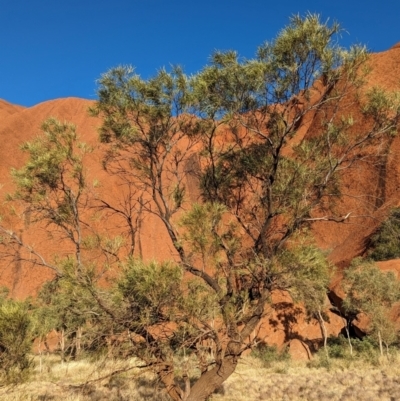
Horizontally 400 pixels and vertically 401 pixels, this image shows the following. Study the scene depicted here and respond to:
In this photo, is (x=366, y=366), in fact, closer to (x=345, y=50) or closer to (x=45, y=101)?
(x=345, y=50)

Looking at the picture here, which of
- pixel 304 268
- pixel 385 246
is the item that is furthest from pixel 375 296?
pixel 304 268

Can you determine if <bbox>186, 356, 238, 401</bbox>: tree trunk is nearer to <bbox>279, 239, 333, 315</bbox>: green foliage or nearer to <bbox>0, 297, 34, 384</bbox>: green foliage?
<bbox>279, 239, 333, 315</bbox>: green foliage

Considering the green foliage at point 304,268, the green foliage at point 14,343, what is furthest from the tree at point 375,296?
the green foliage at point 14,343

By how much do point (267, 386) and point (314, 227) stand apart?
2464cm

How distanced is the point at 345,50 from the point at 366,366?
1185 cm

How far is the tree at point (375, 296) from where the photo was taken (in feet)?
52.4

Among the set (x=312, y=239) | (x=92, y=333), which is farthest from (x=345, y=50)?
(x=92, y=333)

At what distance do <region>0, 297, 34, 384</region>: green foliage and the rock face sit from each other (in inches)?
169

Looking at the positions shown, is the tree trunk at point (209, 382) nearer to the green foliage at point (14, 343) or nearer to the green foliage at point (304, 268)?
the green foliage at point (304, 268)

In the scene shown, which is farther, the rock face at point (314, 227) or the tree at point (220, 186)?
the rock face at point (314, 227)

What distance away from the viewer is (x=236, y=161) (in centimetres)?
905

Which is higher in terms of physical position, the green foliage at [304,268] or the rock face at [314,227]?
the rock face at [314,227]

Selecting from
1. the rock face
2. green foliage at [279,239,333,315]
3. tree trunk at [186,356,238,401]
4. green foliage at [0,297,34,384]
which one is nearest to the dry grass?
green foliage at [0,297,34,384]

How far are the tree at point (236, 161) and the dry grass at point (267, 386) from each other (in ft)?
4.62
